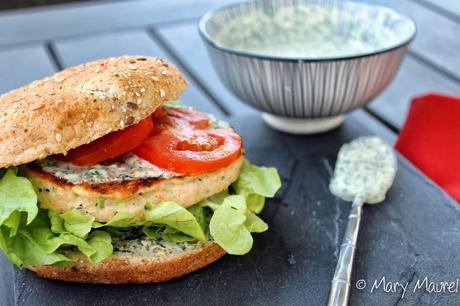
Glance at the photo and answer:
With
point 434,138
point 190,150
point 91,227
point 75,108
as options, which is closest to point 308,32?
point 434,138

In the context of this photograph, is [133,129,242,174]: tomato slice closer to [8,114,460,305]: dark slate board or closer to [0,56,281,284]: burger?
[0,56,281,284]: burger

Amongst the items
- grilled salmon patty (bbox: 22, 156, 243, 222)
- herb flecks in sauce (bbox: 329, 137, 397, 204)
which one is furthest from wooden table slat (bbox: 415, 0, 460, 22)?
grilled salmon patty (bbox: 22, 156, 243, 222)

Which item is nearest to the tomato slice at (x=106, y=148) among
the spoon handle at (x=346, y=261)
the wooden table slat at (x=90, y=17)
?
the spoon handle at (x=346, y=261)

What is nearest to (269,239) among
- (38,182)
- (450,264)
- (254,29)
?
(450,264)

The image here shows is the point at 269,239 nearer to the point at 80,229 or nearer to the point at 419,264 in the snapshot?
the point at 419,264

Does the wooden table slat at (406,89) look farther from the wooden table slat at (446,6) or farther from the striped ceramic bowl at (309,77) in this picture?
the wooden table slat at (446,6)
